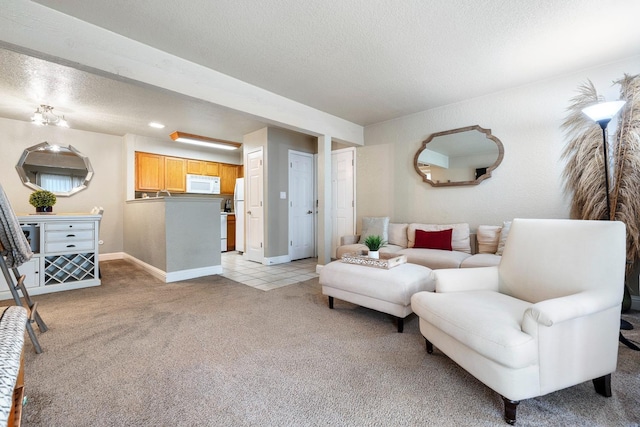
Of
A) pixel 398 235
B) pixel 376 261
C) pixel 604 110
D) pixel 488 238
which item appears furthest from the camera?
pixel 398 235

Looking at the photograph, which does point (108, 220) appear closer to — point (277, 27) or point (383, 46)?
point (277, 27)

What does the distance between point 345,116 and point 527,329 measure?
149 inches

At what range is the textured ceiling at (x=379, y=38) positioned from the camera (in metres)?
2.00

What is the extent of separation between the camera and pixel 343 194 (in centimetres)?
505

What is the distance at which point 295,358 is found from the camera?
1.78 meters

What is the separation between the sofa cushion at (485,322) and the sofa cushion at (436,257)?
1.31 meters

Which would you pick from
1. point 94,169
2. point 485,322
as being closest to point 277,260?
point 94,169

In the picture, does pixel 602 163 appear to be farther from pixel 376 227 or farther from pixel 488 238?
pixel 376 227

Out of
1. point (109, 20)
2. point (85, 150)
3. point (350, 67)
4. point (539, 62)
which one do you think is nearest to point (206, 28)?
point (109, 20)

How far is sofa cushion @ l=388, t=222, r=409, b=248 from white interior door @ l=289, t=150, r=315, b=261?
1877mm

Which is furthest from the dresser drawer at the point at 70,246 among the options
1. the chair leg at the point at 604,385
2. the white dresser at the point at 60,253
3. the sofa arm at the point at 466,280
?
the chair leg at the point at 604,385

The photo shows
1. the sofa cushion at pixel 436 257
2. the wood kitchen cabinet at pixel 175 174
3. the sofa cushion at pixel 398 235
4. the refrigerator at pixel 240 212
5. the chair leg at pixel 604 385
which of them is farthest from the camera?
the refrigerator at pixel 240 212

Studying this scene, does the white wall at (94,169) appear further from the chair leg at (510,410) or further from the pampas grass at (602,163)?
the pampas grass at (602,163)

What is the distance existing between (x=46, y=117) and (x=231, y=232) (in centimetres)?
369
